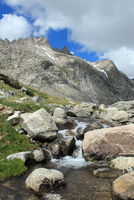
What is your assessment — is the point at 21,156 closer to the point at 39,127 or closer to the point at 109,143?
the point at 39,127

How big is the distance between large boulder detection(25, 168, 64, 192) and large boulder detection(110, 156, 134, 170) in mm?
6847

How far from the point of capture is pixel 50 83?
159m

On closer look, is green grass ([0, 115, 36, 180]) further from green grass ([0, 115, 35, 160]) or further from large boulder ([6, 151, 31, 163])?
large boulder ([6, 151, 31, 163])

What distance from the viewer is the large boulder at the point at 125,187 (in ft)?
49.8

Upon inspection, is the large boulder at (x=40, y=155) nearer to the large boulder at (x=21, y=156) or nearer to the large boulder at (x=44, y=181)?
the large boulder at (x=21, y=156)

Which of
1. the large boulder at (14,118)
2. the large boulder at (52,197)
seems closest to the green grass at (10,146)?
the large boulder at (14,118)

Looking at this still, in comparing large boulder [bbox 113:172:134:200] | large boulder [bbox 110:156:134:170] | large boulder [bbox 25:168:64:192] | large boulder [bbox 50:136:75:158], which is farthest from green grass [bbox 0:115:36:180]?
large boulder [bbox 113:172:134:200]

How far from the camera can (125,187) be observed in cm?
1575

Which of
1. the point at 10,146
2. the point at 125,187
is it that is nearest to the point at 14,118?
the point at 10,146

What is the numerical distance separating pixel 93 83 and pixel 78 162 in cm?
16771

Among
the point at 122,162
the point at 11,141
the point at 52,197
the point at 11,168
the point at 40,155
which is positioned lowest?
the point at 52,197

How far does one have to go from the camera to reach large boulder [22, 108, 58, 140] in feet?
92.7

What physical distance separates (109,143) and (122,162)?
3263 millimetres

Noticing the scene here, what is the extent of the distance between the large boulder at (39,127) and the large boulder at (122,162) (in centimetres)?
857
